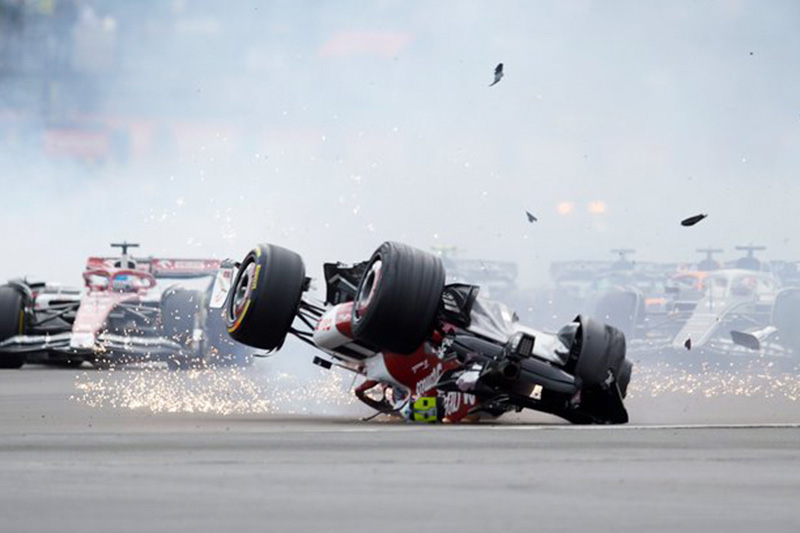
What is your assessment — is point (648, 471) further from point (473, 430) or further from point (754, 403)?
point (754, 403)

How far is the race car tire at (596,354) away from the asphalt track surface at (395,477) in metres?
0.72

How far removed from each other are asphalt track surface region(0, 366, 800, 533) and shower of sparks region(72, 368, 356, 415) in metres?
3.19

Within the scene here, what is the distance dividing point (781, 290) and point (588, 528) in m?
23.5

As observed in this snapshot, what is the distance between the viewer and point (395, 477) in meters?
7.41

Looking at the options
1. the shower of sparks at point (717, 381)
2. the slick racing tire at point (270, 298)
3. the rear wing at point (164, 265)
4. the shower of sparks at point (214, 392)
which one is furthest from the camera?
the rear wing at point (164, 265)

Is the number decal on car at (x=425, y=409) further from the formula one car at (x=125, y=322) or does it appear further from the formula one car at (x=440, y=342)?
the formula one car at (x=125, y=322)

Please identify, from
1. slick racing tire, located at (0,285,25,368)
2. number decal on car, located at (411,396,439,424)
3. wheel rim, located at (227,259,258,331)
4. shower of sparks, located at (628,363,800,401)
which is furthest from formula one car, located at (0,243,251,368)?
number decal on car, located at (411,396,439,424)

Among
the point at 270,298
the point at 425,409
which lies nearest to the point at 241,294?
the point at 270,298

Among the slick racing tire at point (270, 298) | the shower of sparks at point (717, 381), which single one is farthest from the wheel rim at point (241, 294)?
the shower of sparks at point (717, 381)

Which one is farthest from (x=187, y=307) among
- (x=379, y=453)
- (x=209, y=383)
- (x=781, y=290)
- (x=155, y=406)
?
(x=379, y=453)

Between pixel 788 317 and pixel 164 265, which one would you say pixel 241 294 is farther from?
pixel 788 317

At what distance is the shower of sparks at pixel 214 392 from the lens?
15.0 m

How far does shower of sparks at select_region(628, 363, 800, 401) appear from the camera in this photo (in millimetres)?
17016

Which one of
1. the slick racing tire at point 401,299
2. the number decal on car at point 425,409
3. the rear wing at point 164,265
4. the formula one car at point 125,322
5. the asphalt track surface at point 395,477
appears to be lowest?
the formula one car at point 125,322
